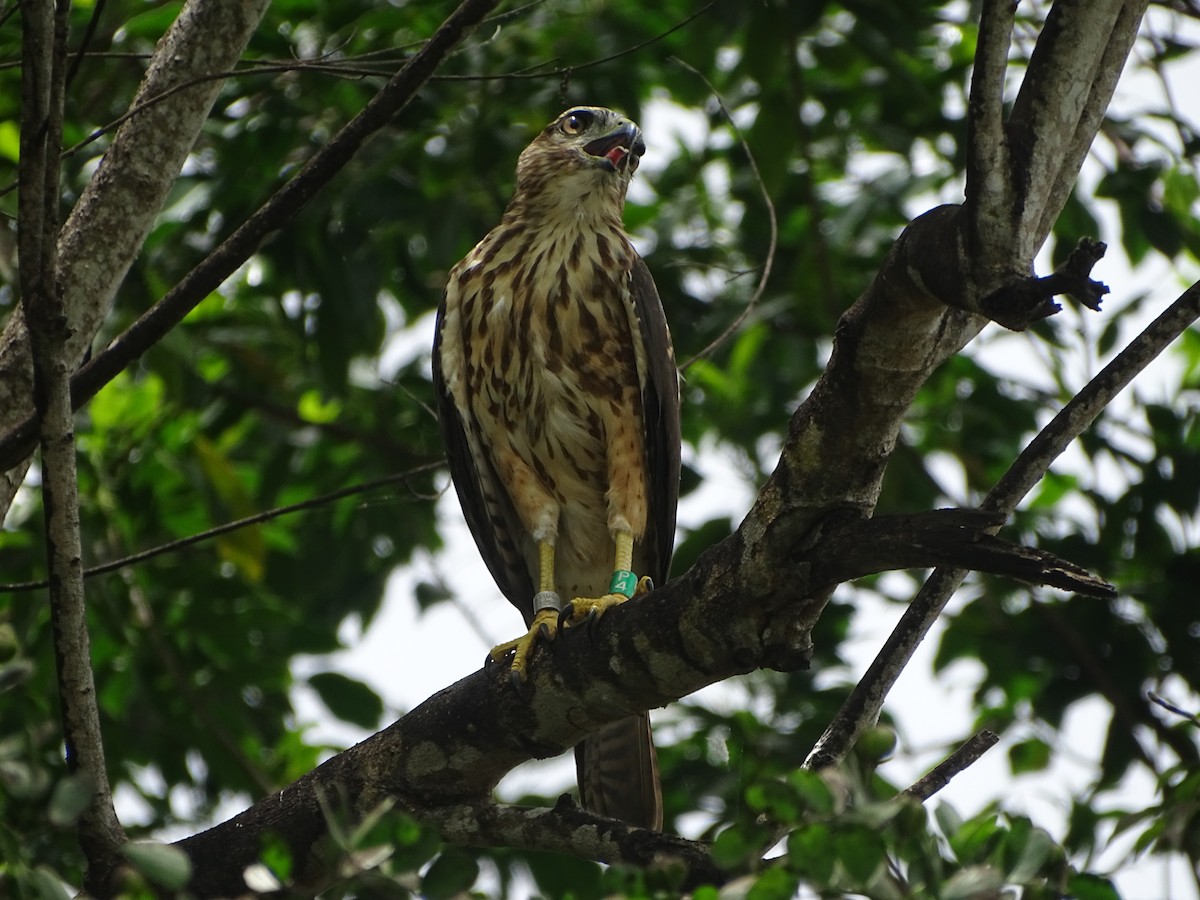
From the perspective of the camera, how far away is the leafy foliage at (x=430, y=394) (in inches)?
175

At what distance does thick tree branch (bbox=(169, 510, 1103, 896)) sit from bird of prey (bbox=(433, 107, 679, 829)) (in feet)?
2.63

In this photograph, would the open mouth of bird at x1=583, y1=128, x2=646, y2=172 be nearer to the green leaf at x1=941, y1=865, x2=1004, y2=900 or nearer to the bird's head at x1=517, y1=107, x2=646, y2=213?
the bird's head at x1=517, y1=107, x2=646, y2=213

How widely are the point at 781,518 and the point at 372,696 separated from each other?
2.65 m

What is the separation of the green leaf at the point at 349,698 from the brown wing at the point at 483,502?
65 cm

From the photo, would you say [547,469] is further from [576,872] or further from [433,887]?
[433,887]

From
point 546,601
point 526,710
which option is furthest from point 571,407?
point 526,710

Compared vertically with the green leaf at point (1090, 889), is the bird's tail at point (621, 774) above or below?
above

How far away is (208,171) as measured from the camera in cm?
504

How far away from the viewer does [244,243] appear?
2746mm

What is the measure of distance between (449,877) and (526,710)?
105cm

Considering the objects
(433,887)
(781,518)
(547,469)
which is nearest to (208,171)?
(547,469)

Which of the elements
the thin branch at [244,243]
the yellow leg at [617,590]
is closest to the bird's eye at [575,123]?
the yellow leg at [617,590]

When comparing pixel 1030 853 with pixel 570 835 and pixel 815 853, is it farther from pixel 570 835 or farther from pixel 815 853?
pixel 570 835

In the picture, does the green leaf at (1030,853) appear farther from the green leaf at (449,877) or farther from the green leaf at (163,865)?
the green leaf at (163,865)
